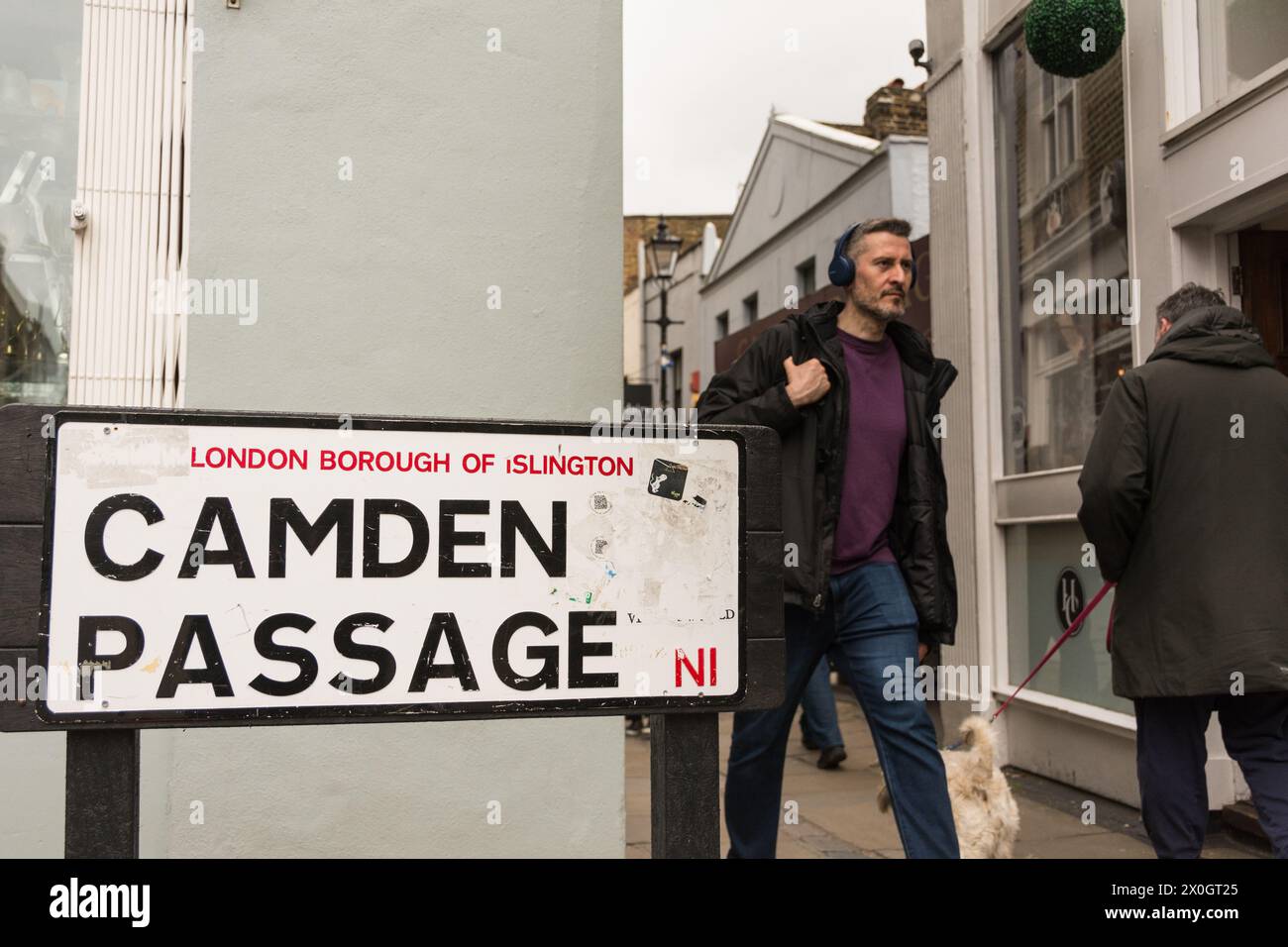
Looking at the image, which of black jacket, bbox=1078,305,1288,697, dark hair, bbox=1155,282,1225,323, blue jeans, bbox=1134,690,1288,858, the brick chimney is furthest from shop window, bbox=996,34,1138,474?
the brick chimney

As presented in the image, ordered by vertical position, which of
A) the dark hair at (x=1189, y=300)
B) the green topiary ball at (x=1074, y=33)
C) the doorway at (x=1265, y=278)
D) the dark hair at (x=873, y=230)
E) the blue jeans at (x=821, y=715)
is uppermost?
the green topiary ball at (x=1074, y=33)

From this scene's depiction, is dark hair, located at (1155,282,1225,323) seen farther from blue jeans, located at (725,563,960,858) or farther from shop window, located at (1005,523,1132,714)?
shop window, located at (1005,523,1132,714)

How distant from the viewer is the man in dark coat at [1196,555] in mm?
3414

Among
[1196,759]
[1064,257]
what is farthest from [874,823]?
[1064,257]

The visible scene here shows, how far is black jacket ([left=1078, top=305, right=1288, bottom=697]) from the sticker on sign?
1.77 m

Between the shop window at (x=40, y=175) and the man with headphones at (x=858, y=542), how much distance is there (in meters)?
2.14

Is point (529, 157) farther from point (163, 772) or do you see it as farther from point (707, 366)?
point (707, 366)

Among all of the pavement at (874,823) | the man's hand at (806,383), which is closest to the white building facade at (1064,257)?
the pavement at (874,823)

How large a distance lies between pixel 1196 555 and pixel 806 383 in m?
1.25

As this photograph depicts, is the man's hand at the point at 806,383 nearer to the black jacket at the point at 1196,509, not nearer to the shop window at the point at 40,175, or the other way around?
the black jacket at the point at 1196,509

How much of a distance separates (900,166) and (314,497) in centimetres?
1305
